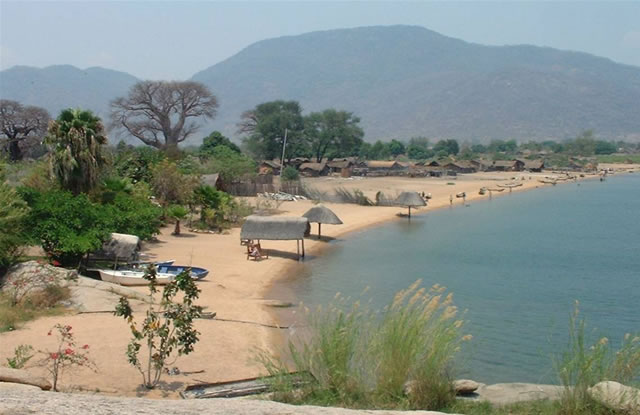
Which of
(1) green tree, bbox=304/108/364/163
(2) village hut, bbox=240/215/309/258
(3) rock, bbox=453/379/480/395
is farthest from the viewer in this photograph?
(1) green tree, bbox=304/108/364/163

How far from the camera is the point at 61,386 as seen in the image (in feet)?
34.2

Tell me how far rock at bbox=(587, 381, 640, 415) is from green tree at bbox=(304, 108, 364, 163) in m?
80.3

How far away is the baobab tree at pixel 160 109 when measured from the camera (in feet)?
229

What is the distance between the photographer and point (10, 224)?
55.9 ft

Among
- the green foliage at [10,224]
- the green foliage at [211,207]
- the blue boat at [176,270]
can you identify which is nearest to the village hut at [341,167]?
the green foliage at [211,207]

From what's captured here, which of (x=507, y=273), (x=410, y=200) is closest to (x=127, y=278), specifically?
(x=507, y=273)

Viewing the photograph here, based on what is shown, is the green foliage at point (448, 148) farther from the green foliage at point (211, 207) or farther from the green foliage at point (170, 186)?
the green foliage at point (170, 186)

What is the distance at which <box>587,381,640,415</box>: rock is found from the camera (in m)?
7.71

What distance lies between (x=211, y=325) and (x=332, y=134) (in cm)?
7555

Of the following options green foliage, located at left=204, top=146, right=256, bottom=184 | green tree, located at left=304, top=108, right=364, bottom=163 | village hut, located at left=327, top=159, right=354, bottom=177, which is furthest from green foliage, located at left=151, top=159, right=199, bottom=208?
green tree, located at left=304, top=108, right=364, bottom=163

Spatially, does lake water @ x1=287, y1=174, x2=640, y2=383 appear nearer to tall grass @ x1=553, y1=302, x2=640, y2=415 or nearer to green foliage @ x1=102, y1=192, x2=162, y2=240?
tall grass @ x1=553, y1=302, x2=640, y2=415

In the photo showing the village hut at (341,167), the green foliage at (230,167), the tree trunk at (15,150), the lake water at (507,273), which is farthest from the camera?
the village hut at (341,167)

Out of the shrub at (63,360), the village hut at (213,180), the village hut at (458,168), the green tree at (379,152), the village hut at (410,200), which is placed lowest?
the shrub at (63,360)

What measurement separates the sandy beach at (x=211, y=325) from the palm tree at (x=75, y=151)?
3.20m
